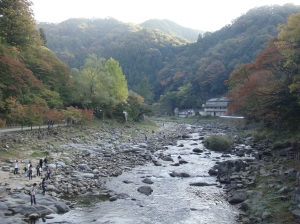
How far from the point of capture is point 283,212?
467 inches

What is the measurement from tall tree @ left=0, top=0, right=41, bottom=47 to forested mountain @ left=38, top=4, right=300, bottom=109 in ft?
178

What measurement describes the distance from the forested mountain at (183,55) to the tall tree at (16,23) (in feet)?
178

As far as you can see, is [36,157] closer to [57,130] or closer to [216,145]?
[57,130]

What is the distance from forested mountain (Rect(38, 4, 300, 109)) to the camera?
303 ft

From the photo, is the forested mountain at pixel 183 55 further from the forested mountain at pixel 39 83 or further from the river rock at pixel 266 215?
the river rock at pixel 266 215

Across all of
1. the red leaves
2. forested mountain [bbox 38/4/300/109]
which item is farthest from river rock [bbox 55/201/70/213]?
forested mountain [bbox 38/4/300/109]

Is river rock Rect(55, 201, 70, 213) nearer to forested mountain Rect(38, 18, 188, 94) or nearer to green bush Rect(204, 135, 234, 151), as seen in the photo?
green bush Rect(204, 135, 234, 151)

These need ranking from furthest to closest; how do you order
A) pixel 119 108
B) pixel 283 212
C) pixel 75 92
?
pixel 119 108, pixel 75 92, pixel 283 212

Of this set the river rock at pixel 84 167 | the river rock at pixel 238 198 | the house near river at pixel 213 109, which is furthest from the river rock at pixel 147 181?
the house near river at pixel 213 109

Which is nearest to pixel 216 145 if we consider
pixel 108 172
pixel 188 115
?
pixel 108 172

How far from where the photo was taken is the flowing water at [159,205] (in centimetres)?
1249

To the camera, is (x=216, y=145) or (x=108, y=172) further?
(x=216, y=145)

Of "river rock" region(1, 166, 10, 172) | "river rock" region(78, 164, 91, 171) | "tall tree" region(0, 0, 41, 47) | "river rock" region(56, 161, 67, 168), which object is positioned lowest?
"river rock" region(78, 164, 91, 171)

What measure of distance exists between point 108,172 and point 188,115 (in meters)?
67.6
